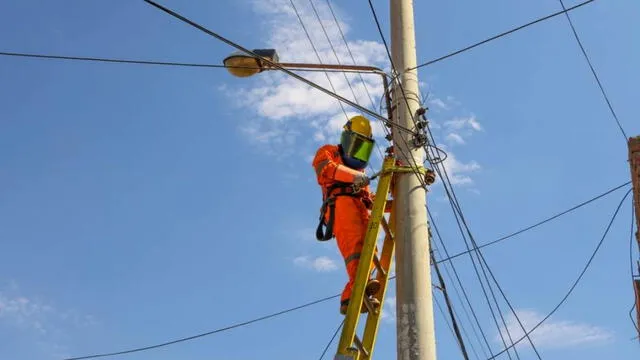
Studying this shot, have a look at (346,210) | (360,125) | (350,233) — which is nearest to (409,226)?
(350,233)

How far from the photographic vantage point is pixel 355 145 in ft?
22.4

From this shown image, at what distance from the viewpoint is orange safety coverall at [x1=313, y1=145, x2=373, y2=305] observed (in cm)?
609

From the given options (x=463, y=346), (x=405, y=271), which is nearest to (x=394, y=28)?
(x=405, y=271)

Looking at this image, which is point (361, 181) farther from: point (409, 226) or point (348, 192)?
point (409, 226)

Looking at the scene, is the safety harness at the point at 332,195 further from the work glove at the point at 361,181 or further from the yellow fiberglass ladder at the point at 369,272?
the yellow fiberglass ladder at the point at 369,272

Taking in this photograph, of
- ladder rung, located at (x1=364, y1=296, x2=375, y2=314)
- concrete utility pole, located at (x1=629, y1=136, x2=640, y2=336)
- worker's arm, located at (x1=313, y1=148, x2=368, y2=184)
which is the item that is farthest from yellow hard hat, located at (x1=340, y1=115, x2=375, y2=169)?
concrete utility pole, located at (x1=629, y1=136, x2=640, y2=336)

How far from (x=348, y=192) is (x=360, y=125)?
75cm

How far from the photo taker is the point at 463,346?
6.85 meters

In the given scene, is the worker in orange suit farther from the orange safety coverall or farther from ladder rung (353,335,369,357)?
ladder rung (353,335,369,357)

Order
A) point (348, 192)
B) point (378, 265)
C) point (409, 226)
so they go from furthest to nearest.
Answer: point (348, 192) → point (378, 265) → point (409, 226)

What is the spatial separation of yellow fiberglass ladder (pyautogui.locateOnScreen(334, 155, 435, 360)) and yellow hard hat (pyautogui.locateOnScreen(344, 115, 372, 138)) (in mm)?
530

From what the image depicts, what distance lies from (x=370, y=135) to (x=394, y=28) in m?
1.05

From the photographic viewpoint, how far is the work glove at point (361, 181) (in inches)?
250

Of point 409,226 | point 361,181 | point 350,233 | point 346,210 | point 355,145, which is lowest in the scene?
point 409,226
